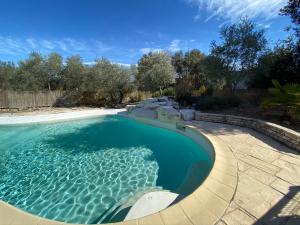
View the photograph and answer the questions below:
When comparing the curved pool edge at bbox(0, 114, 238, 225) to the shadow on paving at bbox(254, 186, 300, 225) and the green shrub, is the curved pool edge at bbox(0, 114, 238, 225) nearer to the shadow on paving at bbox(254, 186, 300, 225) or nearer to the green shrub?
the shadow on paving at bbox(254, 186, 300, 225)

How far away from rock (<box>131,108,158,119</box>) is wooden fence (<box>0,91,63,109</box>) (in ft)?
37.7

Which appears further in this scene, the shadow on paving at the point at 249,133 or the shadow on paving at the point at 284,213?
the shadow on paving at the point at 249,133

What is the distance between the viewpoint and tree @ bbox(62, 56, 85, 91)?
2238 centimetres

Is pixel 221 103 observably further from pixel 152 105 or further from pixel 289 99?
pixel 152 105

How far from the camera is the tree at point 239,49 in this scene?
10781 millimetres

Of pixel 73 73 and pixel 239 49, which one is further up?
pixel 73 73

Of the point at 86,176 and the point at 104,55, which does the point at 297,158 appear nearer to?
the point at 86,176

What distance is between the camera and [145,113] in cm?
1190

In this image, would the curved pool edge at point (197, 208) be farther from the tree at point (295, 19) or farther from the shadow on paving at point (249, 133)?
the tree at point (295, 19)

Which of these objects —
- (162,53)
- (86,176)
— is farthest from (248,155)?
(162,53)

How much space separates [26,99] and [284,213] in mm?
21322

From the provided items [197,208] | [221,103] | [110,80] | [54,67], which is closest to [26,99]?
[54,67]

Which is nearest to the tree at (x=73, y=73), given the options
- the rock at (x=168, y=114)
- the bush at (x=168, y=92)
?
the bush at (x=168, y=92)

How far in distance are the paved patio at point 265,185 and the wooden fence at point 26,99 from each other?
19190 millimetres
